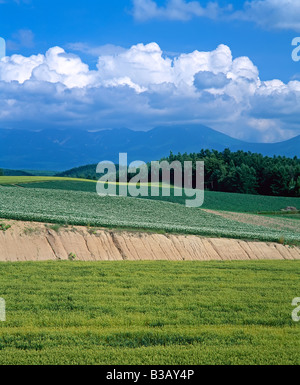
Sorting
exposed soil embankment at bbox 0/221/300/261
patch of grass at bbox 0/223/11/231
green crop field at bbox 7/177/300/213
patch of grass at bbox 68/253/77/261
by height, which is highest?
green crop field at bbox 7/177/300/213

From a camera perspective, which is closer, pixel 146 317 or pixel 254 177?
pixel 146 317

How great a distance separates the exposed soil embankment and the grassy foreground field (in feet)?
17.3

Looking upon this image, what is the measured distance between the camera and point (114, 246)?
24609 millimetres

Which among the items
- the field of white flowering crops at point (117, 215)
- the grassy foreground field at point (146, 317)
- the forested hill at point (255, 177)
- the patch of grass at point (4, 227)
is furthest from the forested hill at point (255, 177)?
the grassy foreground field at point (146, 317)

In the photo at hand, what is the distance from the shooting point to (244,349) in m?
9.02

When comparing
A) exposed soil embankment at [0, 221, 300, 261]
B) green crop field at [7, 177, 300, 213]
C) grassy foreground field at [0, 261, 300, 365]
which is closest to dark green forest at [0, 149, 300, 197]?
green crop field at [7, 177, 300, 213]

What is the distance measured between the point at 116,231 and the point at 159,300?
13550mm

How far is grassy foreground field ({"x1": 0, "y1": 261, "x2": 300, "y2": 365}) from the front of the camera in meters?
8.75

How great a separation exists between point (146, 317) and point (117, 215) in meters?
24.6

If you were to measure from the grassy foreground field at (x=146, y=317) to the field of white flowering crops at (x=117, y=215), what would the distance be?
10061mm

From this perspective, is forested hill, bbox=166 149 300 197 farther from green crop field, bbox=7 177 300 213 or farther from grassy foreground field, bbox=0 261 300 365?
grassy foreground field, bbox=0 261 300 365

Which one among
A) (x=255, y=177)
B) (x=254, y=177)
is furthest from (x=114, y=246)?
(x=255, y=177)

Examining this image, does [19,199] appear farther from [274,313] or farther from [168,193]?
[168,193]

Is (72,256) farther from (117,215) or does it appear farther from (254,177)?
(254,177)
